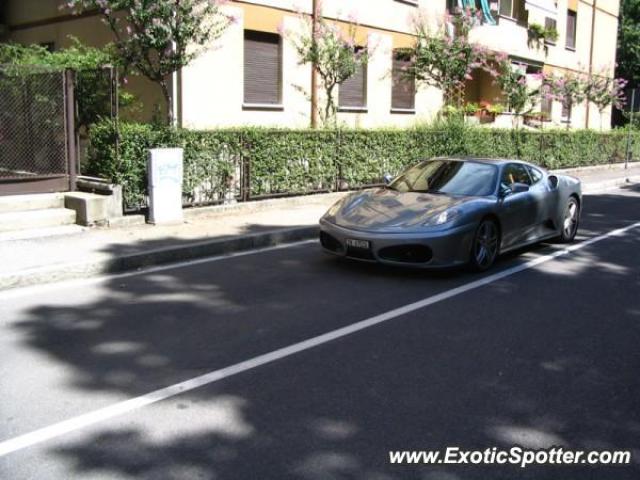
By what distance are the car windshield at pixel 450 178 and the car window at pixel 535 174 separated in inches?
37.4

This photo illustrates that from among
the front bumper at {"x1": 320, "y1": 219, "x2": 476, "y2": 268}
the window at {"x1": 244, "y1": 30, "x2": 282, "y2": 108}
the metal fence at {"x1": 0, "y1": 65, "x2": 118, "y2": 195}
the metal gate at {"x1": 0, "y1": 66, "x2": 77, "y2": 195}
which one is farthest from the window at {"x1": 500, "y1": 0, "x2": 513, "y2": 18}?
the front bumper at {"x1": 320, "y1": 219, "x2": 476, "y2": 268}

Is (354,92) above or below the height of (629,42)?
below

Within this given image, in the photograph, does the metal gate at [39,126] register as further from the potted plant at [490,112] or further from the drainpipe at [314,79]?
the potted plant at [490,112]

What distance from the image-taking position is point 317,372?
498cm

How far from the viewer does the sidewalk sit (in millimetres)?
8164

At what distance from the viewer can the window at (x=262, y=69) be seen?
56.1 ft

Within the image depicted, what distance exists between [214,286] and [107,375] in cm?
285

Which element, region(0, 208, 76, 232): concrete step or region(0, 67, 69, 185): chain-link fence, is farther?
region(0, 67, 69, 185): chain-link fence

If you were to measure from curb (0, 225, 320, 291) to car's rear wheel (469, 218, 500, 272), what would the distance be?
3457 millimetres

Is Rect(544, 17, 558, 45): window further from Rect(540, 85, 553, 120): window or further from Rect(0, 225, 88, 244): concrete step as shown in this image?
Rect(0, 225, 88, 244): concrete step

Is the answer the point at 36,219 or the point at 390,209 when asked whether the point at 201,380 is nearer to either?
the point at 390,209

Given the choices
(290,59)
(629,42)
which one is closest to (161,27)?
(290,59)

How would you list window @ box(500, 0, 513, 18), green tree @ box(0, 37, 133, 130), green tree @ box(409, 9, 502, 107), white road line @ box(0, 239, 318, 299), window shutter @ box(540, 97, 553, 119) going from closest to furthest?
white road line @ box(0, 239, 318, 299) < green tree @ box(0, 37, 133, 130) < green tree @ box(409, 9, 502, 107) < window @ box(500, 0, 513, 18) < window shutter @ box(540, 97, 553, 119)

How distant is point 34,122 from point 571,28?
27.6 meters
